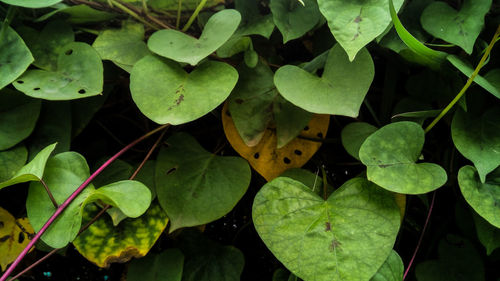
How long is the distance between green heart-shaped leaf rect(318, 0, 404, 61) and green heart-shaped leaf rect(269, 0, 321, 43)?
9 cm

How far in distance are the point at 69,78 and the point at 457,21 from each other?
1.97 feet

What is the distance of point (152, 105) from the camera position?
578 millimetres

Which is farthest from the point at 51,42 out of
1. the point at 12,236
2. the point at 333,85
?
the point at 333,85

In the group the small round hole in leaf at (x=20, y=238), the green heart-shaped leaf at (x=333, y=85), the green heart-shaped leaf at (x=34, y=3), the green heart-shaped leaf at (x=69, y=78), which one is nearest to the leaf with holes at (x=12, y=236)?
the small round hole in leaf at (x=20, y=238)

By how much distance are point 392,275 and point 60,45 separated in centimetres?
64

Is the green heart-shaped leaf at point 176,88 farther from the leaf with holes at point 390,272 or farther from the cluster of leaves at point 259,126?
the leaf with holes at point 390,272

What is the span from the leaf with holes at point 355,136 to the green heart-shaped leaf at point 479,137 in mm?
125

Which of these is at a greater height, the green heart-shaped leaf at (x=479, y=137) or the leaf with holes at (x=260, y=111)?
the green heart-shaped leaf at (x=479, y=137)

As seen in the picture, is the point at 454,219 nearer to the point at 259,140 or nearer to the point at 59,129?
the point at 259,140

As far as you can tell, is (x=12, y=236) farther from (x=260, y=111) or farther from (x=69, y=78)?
(x=260, y=111)

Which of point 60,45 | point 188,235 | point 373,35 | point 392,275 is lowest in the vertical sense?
point 188,235

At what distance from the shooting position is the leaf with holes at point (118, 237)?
0.63 m

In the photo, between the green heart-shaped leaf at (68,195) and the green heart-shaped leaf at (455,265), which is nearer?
the green heart-shaped leaf at (68,195)

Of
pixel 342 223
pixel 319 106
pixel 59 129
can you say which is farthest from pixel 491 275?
pixel 59 129
